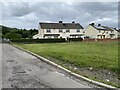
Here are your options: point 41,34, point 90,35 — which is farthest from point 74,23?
point 41,34

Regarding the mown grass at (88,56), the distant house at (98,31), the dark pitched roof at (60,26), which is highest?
the dark pitched roof at (60,26)

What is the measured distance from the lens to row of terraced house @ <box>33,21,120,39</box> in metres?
89.2

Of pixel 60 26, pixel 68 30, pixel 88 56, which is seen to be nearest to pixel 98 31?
pixel 68 30

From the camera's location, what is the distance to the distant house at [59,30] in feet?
291

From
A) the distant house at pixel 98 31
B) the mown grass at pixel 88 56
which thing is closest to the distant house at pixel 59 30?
the distant house at pixel 98 31

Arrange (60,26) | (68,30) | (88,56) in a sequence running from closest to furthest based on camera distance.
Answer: (88,56)
(60,26)
(68,30)

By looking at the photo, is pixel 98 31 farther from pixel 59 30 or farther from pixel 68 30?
pixel 59 30

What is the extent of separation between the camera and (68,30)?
92375 millimetres

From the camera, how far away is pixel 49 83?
8.85m

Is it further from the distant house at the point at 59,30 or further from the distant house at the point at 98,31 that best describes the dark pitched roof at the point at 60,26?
the distant house at the point at 98,31

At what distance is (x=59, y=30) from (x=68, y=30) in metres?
3.71

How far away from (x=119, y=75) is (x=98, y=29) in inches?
3500

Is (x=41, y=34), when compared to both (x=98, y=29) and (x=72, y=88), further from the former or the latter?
(x=72, y=88)

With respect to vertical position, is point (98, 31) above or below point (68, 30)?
below
